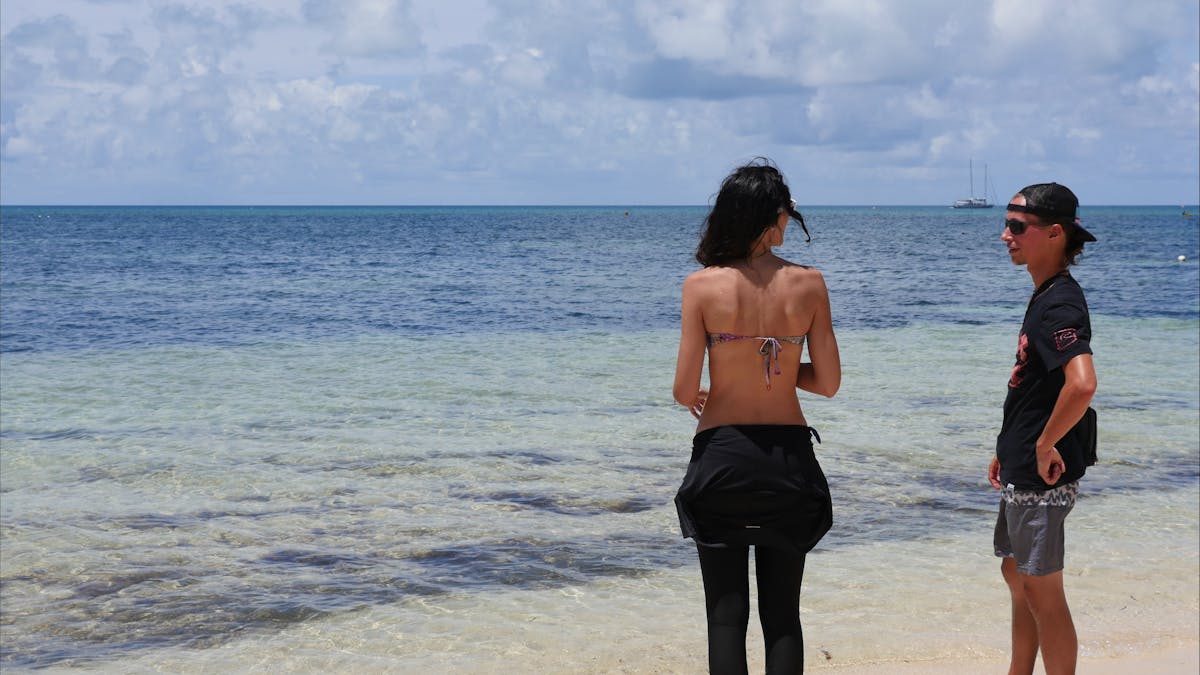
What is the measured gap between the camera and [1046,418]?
3857 mm

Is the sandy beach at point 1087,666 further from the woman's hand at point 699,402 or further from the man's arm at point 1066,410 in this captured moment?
the woman's hand at point 699,402

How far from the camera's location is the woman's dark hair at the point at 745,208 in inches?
139

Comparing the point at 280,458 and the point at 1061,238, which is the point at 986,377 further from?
the point at 1061,238

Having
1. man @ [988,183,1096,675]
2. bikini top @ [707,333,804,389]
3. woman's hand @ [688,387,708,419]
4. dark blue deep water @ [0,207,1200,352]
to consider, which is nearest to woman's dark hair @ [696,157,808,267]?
bikini top @ [707,333,804,389]

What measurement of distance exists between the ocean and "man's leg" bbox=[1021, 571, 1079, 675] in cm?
172

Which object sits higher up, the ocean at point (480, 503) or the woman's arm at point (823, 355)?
the woman's arm at point (823, 355)

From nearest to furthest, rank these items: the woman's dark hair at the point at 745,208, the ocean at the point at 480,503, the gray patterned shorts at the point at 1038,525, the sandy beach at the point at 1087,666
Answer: the woman's dark hair at the point at 745,208 → the gray patterned shorts at the point at 1038,525 → the sandy beach at the point at 1087,666 → the ocean at the point at 480,503

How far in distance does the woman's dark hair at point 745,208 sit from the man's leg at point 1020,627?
1.80 metres

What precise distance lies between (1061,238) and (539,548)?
473cm

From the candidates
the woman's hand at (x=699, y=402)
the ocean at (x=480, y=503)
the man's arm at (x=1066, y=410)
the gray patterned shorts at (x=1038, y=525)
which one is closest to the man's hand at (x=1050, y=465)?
the man's arm at (x=1066, y=410)

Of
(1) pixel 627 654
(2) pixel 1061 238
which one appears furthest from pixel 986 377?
(2) pixel 1061 238

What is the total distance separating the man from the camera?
374 cm

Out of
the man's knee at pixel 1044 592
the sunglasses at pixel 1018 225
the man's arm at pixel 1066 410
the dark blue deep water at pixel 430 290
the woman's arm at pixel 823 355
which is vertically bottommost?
the dark blue deep water at pixel 430 290

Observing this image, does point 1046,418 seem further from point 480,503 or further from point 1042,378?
point 480,503
